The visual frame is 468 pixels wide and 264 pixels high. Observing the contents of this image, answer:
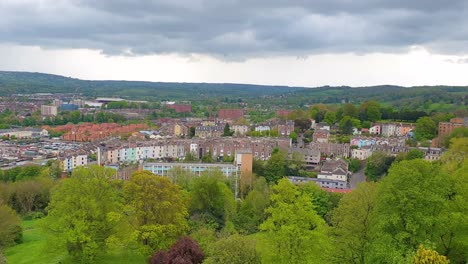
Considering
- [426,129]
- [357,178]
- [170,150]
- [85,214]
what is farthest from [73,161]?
[426,129]

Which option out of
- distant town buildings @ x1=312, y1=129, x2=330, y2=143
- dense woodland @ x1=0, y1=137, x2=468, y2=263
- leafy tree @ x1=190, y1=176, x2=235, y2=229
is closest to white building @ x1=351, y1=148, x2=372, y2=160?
distant town buildings @ x1=312, y1=129, x2=330, y2=143

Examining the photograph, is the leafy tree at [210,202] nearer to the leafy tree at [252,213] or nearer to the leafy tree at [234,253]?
the leafy tree at [252,213]

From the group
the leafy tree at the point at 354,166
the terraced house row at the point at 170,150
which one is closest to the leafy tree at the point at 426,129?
the leafy tree at the point at 354,166

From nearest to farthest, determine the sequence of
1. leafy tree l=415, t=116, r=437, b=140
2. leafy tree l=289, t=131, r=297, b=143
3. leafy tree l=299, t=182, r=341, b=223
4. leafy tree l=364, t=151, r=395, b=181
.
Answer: leafy tree l=299, t=182, r=341, b=223 → leafy tree l=364, t=151, r=395, b=181 → leafy tree l=415, t=116, r=437, b=140 → leafy tree l=289, t=131, r=297, b=143

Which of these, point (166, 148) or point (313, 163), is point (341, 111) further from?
point (166, 148)

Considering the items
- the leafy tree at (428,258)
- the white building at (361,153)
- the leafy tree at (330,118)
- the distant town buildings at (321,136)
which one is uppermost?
the leafy tree at (428,258)

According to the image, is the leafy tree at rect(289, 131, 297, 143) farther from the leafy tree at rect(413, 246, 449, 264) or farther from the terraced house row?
the leafy tree at rect(413, 246, 449, 264)

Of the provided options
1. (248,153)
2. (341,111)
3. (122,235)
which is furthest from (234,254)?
(341,111)
